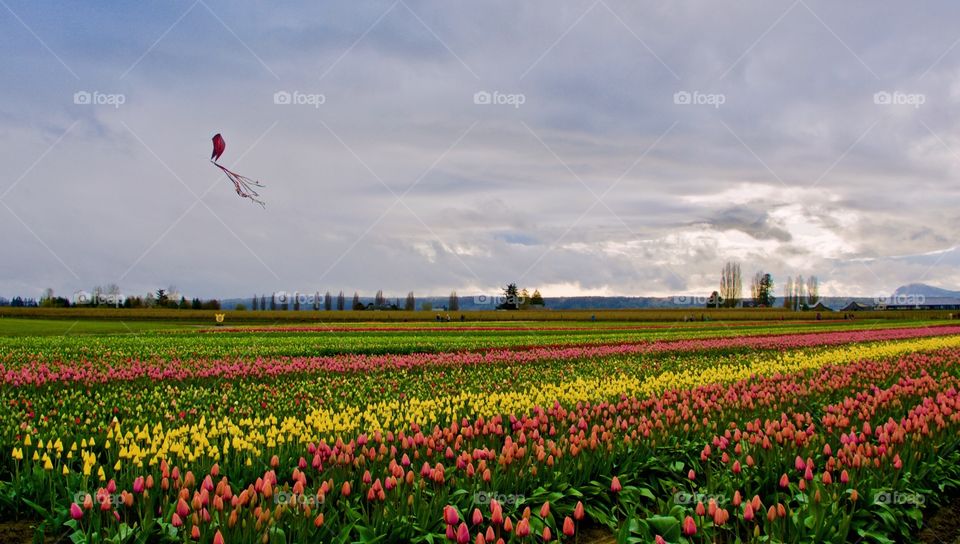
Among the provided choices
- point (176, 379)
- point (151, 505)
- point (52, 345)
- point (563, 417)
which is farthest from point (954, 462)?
point (52, 345)

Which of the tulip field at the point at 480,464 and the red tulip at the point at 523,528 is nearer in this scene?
the red tulip at the point at 523,528

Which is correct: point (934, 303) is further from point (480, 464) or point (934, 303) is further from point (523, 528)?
point (523, 528)

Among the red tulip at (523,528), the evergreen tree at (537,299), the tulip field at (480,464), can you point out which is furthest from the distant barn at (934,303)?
the red tulip at (523,528)

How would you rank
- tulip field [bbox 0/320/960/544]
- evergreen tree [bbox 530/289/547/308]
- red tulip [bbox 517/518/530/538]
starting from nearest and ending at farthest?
red tulip [bbox 517/518/530/538] < tulip field [bbox 0/320/960/544] < evergreen tree [bbox 530/289/547/308]

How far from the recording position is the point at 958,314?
8644cm

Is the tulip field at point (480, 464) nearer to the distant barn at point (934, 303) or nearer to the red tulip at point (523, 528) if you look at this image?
the red tulip at point (523, 528)

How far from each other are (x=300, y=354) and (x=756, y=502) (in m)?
19.7

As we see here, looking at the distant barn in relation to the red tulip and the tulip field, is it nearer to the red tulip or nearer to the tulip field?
the tulip field

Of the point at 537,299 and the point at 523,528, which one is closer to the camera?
the point at 523,528

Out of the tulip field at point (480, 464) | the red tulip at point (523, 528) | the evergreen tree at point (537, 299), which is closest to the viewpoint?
the red tulip at point (523, 528)

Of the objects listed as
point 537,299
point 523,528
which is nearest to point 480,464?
point 523,528

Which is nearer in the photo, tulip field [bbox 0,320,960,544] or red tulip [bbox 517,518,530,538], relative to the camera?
red tulip [bbox 517,518,530,538]

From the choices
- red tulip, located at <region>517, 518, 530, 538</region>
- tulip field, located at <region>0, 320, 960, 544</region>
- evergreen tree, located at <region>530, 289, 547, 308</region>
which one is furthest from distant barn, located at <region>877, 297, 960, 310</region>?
red tulip, located at <region>517, 518, 530, 538</region>

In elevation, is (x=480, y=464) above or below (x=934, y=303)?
below
